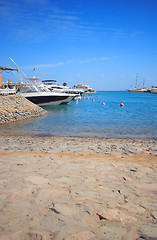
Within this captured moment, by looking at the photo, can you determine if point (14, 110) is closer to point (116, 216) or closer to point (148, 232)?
point (116, 216)

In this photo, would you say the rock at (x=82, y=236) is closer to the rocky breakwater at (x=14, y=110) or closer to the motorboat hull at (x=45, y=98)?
the rocky breakwater at (x=14, y=110)

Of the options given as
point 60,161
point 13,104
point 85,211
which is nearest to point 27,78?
point 13,104

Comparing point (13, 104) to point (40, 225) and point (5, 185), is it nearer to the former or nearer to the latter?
point (5, 185)

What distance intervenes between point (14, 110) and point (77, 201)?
20899mm

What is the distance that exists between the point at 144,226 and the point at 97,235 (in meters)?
0.75

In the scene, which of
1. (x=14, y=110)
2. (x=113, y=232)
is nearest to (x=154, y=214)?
(x=113, y=232)

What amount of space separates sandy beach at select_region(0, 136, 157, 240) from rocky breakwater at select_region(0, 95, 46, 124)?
52.8 feet

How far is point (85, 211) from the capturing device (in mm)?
3037

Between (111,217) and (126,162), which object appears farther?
(126,162)

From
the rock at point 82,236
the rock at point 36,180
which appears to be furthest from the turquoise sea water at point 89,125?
the rock at point 82,236

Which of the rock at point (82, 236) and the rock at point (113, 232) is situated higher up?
the rock at point (113, 232)

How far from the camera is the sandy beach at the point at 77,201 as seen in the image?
8.45ft

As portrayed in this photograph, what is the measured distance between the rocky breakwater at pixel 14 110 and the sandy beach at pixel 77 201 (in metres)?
16.1

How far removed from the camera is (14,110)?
22484mm
